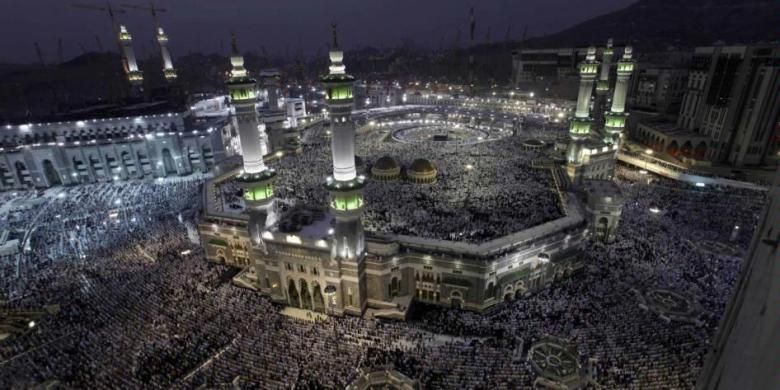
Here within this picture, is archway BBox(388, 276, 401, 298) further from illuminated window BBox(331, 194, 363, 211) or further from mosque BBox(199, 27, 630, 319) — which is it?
illuminated window BBox(331, 194, 363, 211)

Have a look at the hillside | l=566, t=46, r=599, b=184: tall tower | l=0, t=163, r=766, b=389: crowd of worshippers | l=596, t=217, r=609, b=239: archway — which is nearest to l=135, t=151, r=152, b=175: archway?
l=0, t=163, r=766, b=389: crowd of worshippers

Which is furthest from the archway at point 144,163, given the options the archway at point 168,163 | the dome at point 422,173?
the dome at point 422,173

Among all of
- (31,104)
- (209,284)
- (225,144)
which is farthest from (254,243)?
(31,104)

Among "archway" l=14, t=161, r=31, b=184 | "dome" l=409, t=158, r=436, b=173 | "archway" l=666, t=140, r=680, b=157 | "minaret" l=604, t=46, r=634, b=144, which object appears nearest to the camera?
"dome" l=409, t=158, r=436, b=173

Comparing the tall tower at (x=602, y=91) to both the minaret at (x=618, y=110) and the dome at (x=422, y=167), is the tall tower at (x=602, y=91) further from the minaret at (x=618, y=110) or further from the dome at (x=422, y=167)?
the dome at (x=422, y=167)

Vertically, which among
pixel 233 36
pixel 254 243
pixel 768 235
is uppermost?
pixel 233 36

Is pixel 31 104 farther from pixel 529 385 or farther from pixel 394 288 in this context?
pixel 529 385
